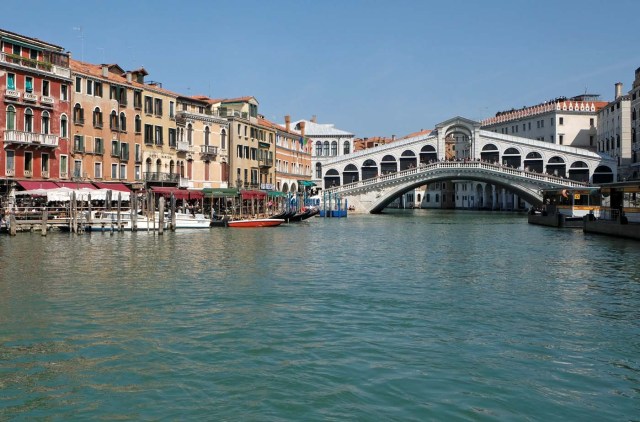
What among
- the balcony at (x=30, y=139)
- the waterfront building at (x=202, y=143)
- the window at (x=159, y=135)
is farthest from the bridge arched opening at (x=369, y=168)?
the balcony at (x=30, y=139)

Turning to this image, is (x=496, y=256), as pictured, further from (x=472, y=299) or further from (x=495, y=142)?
(x=495, y=142)

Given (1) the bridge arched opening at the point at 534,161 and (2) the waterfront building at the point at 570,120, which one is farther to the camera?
(2) the waterfront building at the point at 570,120

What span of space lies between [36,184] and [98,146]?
449 centimetres

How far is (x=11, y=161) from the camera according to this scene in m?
26.9

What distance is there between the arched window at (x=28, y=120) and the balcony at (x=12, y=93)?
34.0 inches

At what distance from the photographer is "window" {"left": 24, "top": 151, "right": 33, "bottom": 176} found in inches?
1084

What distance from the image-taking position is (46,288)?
11523 millimetres

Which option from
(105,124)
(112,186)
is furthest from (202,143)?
(112,186)

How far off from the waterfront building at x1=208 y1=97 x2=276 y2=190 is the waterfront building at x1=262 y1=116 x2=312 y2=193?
2104 millimetres

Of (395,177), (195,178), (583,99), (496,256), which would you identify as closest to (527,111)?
(583,99)

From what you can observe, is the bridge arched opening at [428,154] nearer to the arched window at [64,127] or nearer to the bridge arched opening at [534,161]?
the bridge arched opening at [534,161]

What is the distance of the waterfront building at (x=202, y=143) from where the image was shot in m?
37.5

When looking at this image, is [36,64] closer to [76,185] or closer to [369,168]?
[76,185]

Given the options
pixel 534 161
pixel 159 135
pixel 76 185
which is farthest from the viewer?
pixel 534 161
